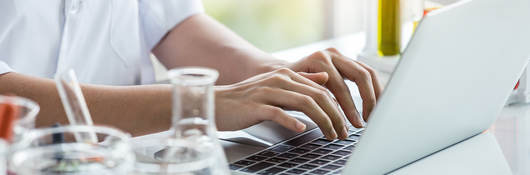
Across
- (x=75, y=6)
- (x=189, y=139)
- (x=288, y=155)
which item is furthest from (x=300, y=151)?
(x=75, y=6)

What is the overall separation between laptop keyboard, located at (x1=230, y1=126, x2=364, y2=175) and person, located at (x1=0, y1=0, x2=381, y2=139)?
2 centimetres

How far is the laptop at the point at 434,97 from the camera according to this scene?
0.87 metres

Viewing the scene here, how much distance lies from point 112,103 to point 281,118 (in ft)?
0.92

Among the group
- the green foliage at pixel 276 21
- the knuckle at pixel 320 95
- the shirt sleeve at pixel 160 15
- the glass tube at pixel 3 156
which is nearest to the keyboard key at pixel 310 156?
the knuckle at pixel 320 95

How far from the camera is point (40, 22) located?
1.38 metres

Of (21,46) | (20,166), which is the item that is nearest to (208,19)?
(21,46)

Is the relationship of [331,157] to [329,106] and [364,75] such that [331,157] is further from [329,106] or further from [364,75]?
[364,75]

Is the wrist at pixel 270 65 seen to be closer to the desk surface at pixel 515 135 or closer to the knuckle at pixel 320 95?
the knuckle at pixel 320 95

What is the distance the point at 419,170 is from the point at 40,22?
29.0 inches

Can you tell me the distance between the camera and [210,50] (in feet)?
5.21

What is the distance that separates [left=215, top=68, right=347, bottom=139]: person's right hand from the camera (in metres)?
1.08

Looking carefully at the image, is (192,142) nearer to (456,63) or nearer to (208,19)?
(456,63)

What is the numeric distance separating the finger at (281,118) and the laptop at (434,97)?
3 centimetres

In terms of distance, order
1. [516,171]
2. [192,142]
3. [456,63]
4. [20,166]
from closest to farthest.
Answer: [20,166]
[192,142]
[456,63]
[516,171]
